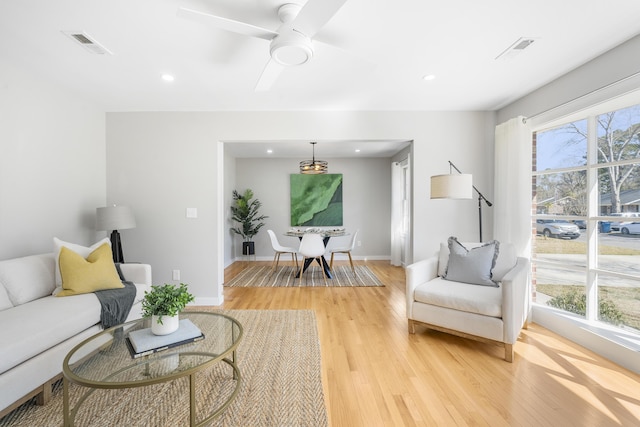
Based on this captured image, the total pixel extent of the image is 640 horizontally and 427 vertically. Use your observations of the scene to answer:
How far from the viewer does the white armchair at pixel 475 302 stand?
7.13 ft

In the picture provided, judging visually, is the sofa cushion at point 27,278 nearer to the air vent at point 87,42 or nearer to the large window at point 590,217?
the air vent at point 87,42

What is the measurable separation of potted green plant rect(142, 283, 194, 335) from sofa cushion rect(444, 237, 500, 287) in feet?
7.86

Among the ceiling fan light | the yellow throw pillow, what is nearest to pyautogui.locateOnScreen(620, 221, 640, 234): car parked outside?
the ceiling fan light

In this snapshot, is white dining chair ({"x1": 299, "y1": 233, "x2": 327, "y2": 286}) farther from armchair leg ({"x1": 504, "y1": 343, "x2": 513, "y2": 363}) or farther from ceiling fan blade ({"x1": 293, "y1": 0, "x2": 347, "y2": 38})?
ceiling fan blade ({"x1": 293, "y1": 0, "x2": 347, "y2": 38})

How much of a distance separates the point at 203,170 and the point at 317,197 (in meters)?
3.26

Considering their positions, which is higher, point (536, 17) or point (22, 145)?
point (536, 17)

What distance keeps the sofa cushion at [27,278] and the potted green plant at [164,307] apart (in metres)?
1.27

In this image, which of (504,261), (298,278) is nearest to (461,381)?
(504,261)

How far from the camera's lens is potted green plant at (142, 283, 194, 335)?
1626mm

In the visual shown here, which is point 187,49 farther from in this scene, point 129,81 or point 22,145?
point 22,145

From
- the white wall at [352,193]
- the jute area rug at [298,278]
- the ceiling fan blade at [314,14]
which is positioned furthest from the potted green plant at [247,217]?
the ceiling fan blade at [314,14]

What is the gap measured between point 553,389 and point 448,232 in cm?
197

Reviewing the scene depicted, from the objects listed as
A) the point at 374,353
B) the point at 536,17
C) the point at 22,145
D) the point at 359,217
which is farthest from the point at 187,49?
the point at 359,217

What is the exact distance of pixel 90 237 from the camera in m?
3.35
